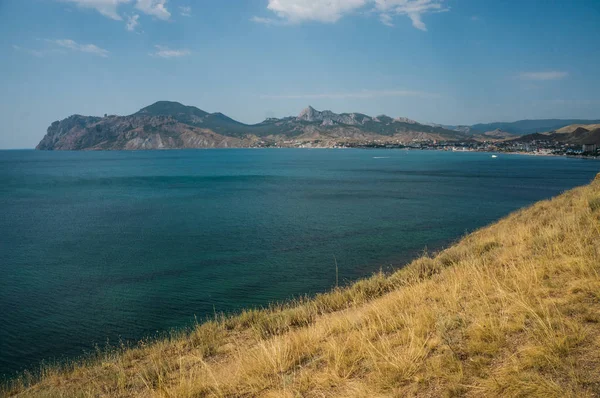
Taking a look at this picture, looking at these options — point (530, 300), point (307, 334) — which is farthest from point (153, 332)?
point (530, 300)

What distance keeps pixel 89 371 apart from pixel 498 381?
8.28 metres

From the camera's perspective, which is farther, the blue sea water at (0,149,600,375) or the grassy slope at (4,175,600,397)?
the blue sea water at (0,149,600,375)

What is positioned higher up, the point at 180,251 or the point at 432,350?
the point at 432,350

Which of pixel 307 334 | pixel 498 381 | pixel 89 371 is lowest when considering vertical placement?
pixel 89 371

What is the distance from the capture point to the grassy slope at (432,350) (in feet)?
13.5

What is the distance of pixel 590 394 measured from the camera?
136 inches

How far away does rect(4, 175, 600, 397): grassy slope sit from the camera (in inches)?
162

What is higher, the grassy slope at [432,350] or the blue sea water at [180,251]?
the grassy slope at [432,350]

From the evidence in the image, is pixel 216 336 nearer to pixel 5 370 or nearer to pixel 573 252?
pixel 5 370

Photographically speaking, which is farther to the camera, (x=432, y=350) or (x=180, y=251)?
(x=180, y=251)

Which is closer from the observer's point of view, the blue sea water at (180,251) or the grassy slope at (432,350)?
the grassy slope at (432,350)

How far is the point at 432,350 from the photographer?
4.97 metres

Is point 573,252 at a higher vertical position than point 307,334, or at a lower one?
higher

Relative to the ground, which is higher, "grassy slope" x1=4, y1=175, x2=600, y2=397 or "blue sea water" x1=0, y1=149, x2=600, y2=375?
"grassy slope" x1=4, y1=175, x2=600, y2=397
